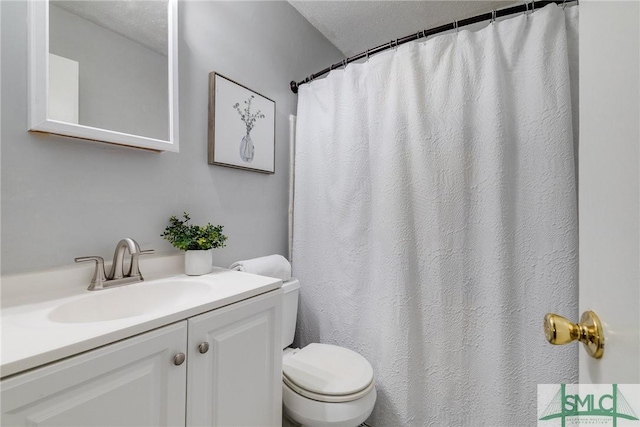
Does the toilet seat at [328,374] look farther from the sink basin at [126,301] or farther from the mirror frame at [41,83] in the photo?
the mirror frame at [41,83]

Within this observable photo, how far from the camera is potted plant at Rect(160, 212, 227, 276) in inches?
44.0

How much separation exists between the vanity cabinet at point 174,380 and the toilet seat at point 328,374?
0.51 feet

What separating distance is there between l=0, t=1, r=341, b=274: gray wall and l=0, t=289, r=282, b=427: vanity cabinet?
0.49 meters

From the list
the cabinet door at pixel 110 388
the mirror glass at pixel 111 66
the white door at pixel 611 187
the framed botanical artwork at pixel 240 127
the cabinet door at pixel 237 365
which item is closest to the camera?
the white door at pixel 611 187

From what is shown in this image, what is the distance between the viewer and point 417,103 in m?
1.31

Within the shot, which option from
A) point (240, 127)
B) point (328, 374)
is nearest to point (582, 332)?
point (328, 374)

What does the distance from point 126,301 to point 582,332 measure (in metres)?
1.16

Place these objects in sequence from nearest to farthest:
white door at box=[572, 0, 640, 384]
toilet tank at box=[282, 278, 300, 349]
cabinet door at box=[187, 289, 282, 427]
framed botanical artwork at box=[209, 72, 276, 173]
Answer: white door at box=[572, 0, 640, 384] < cabinet door at box=[187, 289, 282, 427] < framed botanical artwork at box=[209, 72, 276, 173] < toilet tank at box=[282, 278, 300, 349]

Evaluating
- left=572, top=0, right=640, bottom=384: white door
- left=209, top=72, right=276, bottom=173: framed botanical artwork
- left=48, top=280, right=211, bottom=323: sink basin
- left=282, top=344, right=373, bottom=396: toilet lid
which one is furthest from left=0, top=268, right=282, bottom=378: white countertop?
left=572, top=0, right=640, bottom=384: white door

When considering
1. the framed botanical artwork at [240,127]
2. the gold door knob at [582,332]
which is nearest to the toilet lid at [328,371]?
the gold door knob at [582,332]

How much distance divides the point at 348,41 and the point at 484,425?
2.41 m

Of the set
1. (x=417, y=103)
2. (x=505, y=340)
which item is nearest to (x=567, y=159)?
(x=417, y=103)

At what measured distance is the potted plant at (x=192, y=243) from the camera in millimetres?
1117

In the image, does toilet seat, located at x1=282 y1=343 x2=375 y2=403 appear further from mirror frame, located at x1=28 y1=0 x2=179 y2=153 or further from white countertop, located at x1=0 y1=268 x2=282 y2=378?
mirror frame, located at x1=28 y1=0 x2=179 y2=153
